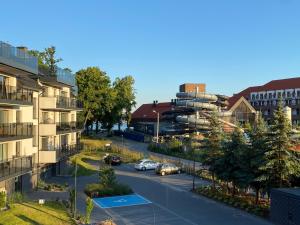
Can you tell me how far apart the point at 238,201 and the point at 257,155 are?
4.52m

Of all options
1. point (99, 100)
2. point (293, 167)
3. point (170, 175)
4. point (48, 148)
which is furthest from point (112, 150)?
point (293, 167)

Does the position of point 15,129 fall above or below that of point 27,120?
below

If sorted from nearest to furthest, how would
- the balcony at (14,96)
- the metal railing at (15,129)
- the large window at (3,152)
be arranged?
1. the balcony at (14,96)
2. the metal railing at (15,129)
3. the large window at (3,152)

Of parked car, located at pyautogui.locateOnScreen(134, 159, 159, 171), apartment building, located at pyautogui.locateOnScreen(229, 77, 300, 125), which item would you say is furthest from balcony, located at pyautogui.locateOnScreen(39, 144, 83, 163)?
apartment building, located at pyautogui.locateOnScreen(229, 77, 300, 125)

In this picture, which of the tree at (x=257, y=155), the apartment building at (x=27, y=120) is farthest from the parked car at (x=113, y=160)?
the tree at (x=257, y=155)

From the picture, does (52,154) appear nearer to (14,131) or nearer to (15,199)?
(14,131)

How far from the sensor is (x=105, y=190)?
3578cm

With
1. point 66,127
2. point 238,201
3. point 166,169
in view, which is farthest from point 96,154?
point 238,201

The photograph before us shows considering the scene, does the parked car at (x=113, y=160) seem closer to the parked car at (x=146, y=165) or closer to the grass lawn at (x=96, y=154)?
the grass lawn at (x=96, y=154)

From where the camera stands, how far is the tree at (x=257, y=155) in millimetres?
28484

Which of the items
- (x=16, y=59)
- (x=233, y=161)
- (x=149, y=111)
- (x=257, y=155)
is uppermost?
(x=16, y=59)

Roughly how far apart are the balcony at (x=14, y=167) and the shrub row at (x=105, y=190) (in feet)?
22.8

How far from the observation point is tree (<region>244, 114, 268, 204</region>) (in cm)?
2848

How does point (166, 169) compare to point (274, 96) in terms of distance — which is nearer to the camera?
point (166, 169)
